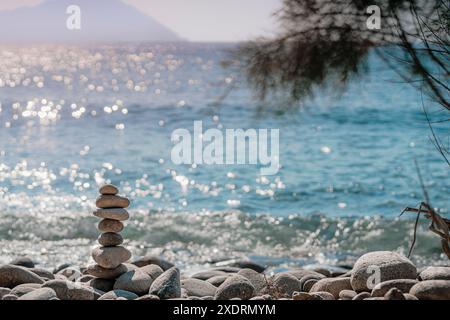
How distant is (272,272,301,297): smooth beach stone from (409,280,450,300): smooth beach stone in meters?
0.93

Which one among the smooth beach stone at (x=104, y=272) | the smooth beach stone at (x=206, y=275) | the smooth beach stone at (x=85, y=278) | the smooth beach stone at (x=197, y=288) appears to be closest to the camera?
the smooth beach stone at (x=197, y=288)

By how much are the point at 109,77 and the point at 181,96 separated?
217 inches

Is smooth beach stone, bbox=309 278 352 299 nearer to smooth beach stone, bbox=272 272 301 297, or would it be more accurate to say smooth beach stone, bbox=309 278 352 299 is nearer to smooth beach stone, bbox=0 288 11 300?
smooth beach stone, bbox=272 272 301 297

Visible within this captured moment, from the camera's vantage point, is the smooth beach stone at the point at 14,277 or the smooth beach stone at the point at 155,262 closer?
the smooth beach stone at the point at 14,277

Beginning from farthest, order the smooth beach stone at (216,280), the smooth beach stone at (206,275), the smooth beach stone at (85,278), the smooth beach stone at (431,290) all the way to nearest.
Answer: the smooth beach stone at (206,275)
the smooth beach stone at (85,278)
the smooth beach stone at (216,280)
the smooth beach stone at (431,290)

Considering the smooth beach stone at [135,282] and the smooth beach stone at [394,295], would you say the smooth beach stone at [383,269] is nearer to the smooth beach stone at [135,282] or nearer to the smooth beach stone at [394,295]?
the smooth beach stone at [394,295]

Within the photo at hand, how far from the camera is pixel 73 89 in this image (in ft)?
71.2

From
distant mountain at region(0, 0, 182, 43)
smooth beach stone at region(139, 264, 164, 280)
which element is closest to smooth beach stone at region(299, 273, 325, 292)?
smooth beach stone at region(139, 264, 164, 280)

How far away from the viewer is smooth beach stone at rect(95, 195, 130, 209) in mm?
4926

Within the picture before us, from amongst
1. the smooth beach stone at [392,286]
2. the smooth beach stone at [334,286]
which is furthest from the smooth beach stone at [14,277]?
the smooth beach stone at [392,286]

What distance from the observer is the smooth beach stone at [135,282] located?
15.4 feet

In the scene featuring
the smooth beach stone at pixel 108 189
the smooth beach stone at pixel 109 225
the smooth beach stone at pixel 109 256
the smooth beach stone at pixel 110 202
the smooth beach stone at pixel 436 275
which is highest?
the smooth beach stone at pixel 108 189

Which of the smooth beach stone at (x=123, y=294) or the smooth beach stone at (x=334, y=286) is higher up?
the smooth beach stone at (x=334, y=286)
